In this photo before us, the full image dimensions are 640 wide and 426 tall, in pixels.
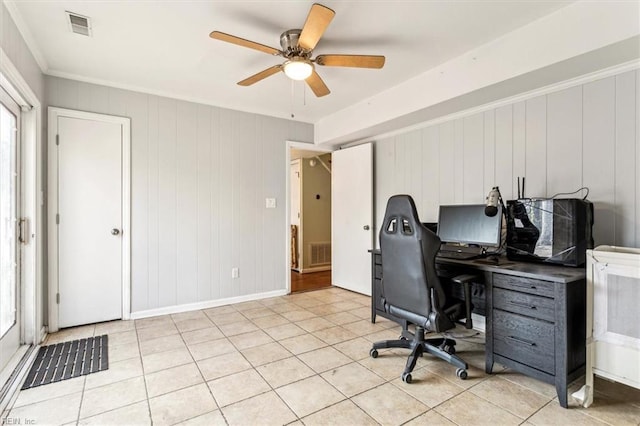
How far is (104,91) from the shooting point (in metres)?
3.32

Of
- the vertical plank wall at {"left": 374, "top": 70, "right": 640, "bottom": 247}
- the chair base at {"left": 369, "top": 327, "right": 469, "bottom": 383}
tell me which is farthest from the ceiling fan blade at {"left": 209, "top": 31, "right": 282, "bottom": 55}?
the chair base at {"left": 369, "top": 327, "right": 469, "bottom": 383}

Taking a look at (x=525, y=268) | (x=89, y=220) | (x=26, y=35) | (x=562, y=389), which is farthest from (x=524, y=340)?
(x=26, y=35)

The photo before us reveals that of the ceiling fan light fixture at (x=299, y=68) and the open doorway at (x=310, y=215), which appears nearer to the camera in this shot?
the ceiling fan light fixture at (x=299, y=68)

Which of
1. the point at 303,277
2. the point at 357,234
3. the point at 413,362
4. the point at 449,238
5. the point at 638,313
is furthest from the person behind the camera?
the point at 303,277

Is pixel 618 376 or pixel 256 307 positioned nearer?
pixel 618 376

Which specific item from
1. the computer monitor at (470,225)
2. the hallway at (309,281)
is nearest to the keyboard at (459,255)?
the computer monitor at (470,225)

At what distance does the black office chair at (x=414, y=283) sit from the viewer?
2152mm

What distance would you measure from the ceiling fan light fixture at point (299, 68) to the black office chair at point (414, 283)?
3.81 ft

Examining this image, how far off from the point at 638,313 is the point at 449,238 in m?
1.39

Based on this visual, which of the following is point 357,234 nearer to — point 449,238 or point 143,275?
point 449,238

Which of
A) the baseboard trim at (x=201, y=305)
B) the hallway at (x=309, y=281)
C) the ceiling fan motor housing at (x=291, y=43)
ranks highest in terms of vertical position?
the ceiling fan motor housing at (x=291, y=43)

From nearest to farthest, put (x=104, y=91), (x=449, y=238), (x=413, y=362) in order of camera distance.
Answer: (x=413, y=362)
(x=449, y=238)
(x=104, y=91)

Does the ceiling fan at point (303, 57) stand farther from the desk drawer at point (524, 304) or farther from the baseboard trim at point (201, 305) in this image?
the baseboard trim at point (201, 305)

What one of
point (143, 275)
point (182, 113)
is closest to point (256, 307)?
point (143, 275)
